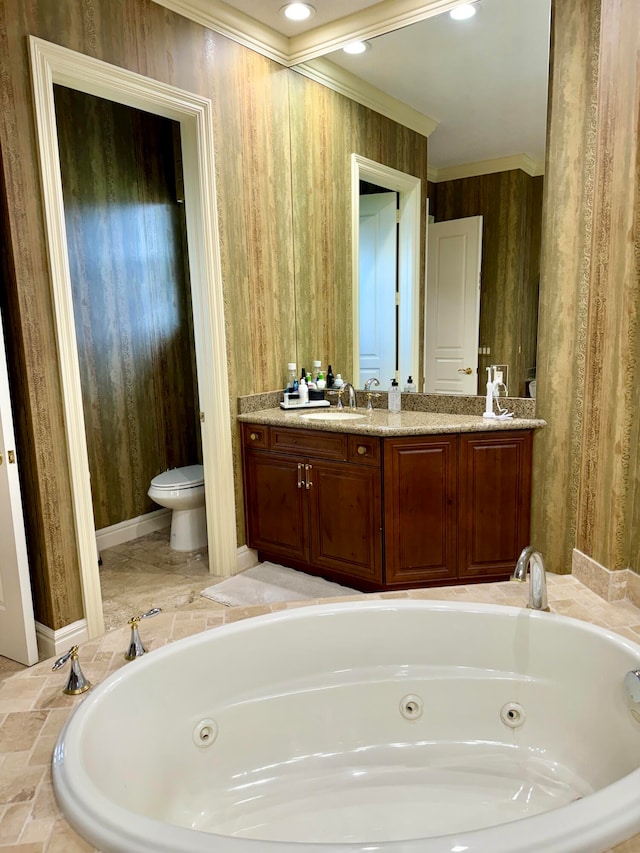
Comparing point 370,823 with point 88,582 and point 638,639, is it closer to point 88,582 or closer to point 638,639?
point 638,639

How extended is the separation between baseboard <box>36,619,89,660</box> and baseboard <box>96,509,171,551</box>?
1.22 metres

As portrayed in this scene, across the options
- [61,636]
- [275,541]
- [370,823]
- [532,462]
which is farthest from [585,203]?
[61,636]

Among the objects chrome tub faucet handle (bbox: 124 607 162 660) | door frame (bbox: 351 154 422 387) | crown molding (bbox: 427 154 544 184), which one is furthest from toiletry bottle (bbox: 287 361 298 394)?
chrome tub faucet handle (bbox: 124 607 162 660)

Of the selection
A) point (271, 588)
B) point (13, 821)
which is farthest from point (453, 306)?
point (13, 821)

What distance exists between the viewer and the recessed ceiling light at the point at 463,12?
2.66 m

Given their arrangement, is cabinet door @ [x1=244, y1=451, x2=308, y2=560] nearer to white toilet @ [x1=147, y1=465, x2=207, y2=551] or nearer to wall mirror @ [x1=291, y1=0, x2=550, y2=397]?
white toilet @ [x1=147, y1=465, x2=207, y2=551]

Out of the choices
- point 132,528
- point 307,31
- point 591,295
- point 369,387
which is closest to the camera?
point 591,295

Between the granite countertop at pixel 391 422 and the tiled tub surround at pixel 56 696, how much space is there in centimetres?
80

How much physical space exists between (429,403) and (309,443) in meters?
0.70

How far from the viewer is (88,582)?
8.11 ft

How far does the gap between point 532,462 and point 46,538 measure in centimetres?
213

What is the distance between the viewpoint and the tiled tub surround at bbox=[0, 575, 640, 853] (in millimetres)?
1112

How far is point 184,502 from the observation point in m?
3.46

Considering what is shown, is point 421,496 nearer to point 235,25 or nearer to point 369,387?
point 369,387
